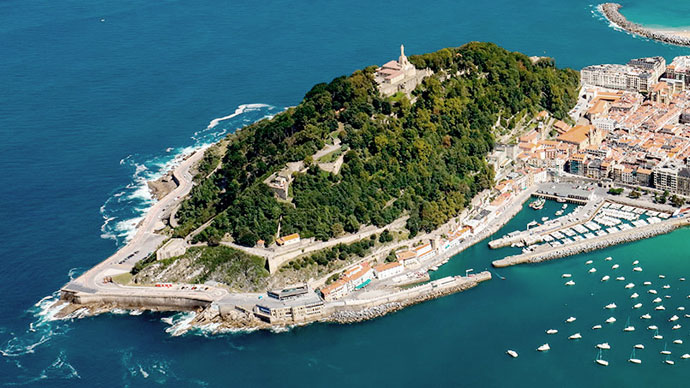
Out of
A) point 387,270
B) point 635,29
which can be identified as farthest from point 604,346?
point 635,29

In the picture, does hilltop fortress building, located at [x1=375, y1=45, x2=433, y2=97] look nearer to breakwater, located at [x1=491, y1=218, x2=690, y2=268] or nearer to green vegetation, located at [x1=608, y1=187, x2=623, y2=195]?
green vegetation, located at [x1=608, y1=187, x2=623, y2=195]

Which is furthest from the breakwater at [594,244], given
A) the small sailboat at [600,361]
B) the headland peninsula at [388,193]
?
the small sailboat at [600,361]

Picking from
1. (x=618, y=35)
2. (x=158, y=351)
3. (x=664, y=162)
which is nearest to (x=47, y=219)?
(x=158, y=351)

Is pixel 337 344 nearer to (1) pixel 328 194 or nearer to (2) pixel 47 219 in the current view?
(1) pixel 328 194

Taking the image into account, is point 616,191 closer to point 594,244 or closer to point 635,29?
point 594,244

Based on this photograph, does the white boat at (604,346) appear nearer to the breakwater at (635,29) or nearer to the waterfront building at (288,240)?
the waterfront building at (288,240)

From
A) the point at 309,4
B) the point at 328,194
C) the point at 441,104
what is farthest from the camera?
the point at 309,4
